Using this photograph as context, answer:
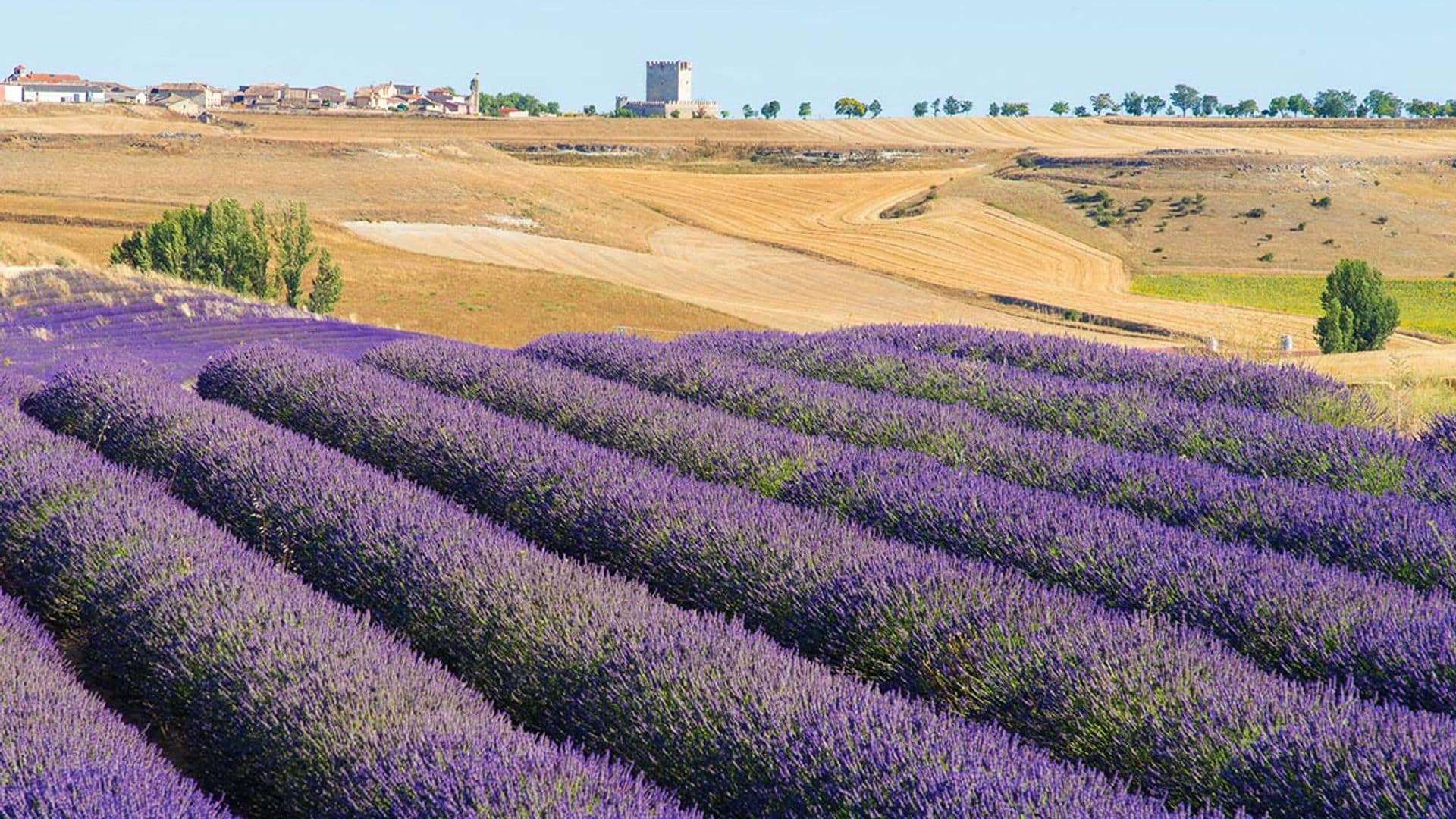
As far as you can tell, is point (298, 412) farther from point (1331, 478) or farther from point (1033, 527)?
point (1331, 478)

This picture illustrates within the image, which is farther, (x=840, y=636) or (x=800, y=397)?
(x=800, y=397)

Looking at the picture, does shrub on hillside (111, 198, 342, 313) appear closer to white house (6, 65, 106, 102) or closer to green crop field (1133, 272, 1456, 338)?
green crop field (1133, 272, 1456, 338)

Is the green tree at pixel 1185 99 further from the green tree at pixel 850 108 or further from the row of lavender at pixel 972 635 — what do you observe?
the row of lavender at pixel 972 635

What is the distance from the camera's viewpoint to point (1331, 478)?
6.79 metres

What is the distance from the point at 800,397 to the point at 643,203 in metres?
47.1

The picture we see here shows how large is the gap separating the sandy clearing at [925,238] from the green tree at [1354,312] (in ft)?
6.23

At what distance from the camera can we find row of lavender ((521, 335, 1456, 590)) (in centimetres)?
559

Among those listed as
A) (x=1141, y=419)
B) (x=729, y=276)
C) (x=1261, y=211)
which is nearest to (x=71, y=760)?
(x=1141, y=419)

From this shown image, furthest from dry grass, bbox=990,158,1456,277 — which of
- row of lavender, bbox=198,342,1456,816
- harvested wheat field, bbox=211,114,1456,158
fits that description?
row of lavender, bbox=198,342,1456,816

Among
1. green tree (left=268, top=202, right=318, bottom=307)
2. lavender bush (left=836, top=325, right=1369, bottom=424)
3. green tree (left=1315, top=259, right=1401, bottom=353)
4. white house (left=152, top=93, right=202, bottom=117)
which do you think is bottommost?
green tree (left=1315, top=259, right=1401, bottom=353)

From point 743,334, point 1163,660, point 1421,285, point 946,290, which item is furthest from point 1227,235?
point 1163,660

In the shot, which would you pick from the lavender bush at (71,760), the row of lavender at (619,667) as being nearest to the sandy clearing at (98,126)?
the row of lavender at (619,667)

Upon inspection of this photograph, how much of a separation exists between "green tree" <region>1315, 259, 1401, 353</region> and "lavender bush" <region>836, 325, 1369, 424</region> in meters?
16.8

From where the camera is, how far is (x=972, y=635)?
4434 mm
